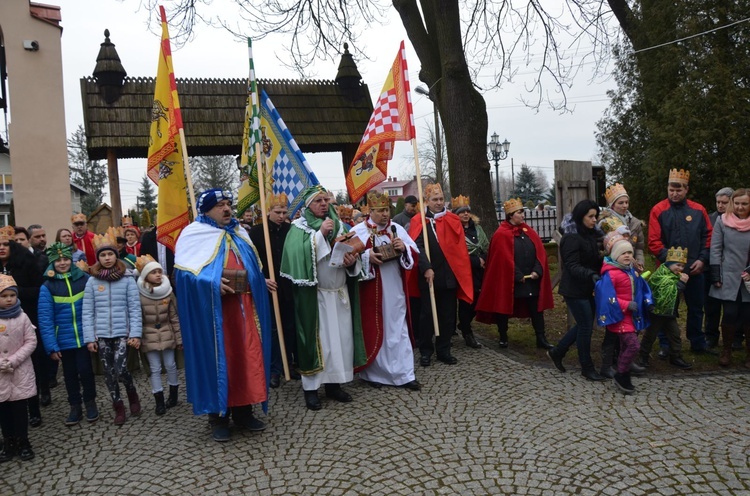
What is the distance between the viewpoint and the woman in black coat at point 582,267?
225 inches

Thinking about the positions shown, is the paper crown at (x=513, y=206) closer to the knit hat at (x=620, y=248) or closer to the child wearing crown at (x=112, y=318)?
the knit hat at (x=620, y=248)

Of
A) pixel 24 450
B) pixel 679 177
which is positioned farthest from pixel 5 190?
pixel 679 177

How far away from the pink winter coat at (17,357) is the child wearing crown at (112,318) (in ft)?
1.87

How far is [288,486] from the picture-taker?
377 cm

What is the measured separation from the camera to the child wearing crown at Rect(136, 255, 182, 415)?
215 inches

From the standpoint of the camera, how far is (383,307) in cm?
591

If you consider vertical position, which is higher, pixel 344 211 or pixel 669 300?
pixel 344 211

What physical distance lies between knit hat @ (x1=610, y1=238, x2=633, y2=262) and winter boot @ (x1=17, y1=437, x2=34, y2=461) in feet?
17.2

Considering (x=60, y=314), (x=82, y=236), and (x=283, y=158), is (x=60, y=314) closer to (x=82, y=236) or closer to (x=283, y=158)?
(x=283, y=158)

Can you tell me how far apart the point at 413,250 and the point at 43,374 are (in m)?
4.07

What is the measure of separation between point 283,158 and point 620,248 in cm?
339

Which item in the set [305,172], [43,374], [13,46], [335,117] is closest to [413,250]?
[305,172]

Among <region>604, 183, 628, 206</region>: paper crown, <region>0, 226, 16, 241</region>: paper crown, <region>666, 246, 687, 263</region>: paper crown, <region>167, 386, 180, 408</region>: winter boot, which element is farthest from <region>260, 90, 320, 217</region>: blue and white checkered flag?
<region>666, 246, 687, 263</region>: paper crown

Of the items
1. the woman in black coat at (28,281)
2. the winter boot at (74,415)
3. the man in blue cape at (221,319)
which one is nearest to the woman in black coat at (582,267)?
the man in blue cape at (221,319)
